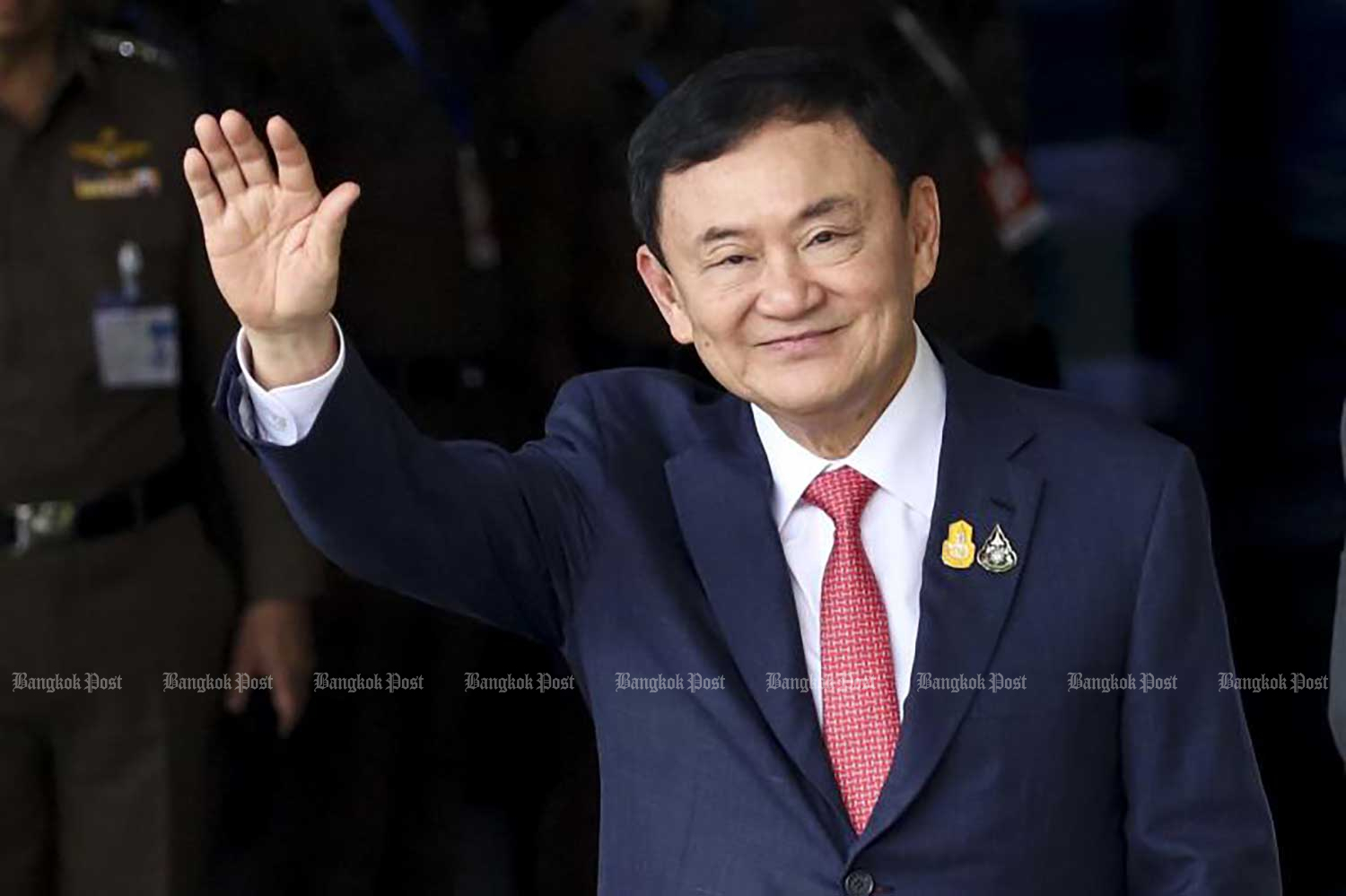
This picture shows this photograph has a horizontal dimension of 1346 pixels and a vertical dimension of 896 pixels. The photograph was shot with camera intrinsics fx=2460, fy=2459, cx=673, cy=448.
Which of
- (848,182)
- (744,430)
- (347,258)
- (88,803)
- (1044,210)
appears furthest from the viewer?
(1044,210)

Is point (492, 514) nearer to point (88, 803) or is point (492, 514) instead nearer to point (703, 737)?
point (703, 737)

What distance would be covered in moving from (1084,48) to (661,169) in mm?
1704

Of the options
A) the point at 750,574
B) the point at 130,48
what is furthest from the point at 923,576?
the point at 130,48

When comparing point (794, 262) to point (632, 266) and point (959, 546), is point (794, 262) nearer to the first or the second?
point (959, 546)

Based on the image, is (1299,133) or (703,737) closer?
(703,737)

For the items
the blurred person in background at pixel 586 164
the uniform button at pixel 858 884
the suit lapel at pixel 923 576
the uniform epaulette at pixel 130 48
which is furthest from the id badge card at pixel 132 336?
the uniform button at pixel 858 884

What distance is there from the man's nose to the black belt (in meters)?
1.18

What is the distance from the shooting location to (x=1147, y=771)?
180 cm

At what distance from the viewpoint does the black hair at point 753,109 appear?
1.77 meters

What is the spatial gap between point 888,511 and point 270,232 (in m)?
0.51

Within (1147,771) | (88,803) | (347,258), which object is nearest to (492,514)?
(1147,771)

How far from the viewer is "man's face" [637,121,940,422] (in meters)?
1.76

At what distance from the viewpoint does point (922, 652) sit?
179cm

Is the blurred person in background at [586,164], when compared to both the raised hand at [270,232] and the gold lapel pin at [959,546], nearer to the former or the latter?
the gold lapel pin at [959,546]
